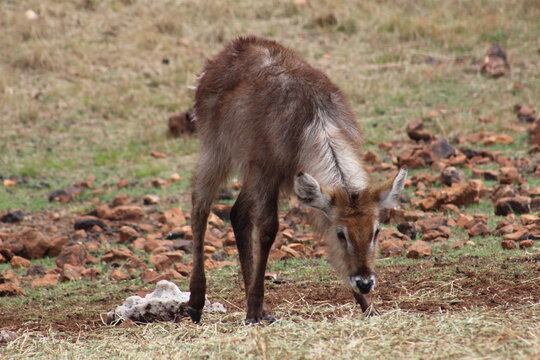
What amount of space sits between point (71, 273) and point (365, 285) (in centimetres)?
357

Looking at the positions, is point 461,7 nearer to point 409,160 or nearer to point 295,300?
point 409,160

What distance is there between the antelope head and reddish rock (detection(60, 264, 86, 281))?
3176mm

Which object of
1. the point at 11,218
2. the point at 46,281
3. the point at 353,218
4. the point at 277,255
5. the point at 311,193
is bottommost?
the point at 11,218

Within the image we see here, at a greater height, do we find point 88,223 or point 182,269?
point 182,269

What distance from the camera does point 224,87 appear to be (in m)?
7.29

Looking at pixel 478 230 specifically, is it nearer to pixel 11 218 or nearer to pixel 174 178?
pixel 174 178

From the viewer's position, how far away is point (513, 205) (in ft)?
30.0

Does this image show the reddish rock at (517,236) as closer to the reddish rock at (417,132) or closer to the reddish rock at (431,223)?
the reddish rock at (431,223)

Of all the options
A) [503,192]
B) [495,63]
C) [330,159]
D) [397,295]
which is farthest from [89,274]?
[495,63]

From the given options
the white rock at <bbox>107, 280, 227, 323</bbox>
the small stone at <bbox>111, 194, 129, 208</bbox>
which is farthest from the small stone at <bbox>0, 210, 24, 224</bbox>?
the white rock at <bbox>107, 280, 227, 323</bbox>

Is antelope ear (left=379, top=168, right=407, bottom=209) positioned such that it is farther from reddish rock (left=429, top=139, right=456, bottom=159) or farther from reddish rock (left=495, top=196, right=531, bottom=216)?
reddish rock (left=429, top=139, right=456, bottom=159)

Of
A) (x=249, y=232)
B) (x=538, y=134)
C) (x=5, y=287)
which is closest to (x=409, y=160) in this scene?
(x=538, y=134)

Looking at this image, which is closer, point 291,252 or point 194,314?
point 194,314

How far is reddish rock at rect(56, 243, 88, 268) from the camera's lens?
8.65 m
